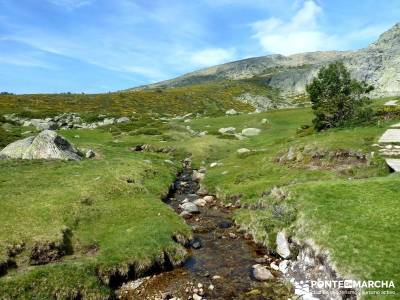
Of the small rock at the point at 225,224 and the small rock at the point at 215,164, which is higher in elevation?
the small rock at the point at 215,164

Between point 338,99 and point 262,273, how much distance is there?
44449 millimetres

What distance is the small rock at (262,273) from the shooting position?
1057 inches

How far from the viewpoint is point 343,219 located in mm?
27406

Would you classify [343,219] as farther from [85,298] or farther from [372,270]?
[85,298]

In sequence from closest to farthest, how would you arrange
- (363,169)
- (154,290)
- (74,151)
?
(154,290) → (363,169) → (74,151)

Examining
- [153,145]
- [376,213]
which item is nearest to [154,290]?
[376,213]

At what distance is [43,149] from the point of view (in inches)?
2199

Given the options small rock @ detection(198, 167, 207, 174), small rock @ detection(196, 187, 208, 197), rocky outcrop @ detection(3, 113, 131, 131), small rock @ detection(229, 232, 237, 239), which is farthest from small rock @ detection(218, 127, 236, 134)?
small rock @ detection(229, 232, 237, 239)

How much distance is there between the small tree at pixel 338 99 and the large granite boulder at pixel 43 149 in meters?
40.4

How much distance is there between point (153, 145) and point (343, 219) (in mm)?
58528

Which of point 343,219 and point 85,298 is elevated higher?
point 343,219

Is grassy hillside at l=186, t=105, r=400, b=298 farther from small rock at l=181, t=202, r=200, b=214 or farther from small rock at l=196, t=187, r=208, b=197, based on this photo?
small rock at l=181, t=202, r=200, b=214

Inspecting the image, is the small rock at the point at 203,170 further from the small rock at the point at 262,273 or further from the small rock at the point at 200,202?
the small rock at the point at 262,273

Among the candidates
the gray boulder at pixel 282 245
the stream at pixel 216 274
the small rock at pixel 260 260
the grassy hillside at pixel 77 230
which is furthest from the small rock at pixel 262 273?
the grassy hillside at pixel 77 230
